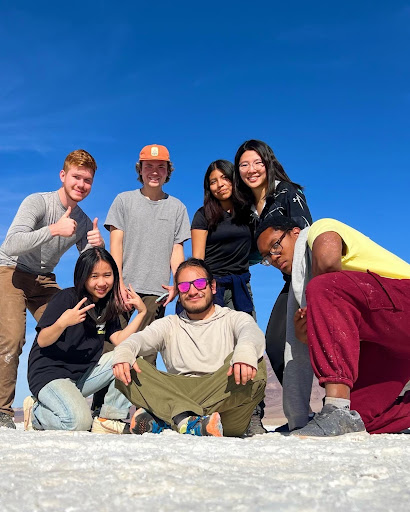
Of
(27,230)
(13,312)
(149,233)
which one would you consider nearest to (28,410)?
(13,312)

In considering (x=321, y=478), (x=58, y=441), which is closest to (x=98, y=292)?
(x=58, y=441)

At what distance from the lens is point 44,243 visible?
4914mm

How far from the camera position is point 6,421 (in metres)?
4.85

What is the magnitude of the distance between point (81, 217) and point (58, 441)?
287cm

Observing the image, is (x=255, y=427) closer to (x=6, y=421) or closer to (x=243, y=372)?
(x=243, y=372)

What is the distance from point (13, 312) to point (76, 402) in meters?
1.27

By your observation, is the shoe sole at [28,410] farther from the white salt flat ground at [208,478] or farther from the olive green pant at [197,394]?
the white salt flat ground at [208,478]

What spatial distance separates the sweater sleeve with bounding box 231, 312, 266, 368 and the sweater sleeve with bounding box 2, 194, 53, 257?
1.90 meters

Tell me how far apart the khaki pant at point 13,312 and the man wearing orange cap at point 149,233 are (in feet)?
2.69

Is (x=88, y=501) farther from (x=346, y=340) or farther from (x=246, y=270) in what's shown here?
(x=246, y=270)

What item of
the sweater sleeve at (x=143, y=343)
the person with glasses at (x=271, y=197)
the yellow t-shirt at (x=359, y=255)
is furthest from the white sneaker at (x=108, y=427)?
the yellow t-shirt at (x=359, y=255)

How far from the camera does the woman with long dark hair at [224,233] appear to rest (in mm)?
5113

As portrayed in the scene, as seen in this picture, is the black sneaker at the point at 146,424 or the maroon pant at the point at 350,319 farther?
the black sneaker at the point at 146,424

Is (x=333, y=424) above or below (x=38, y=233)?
below
